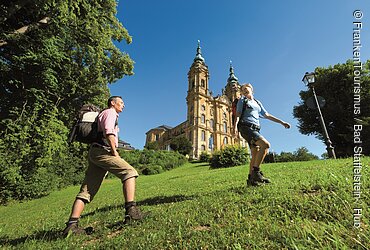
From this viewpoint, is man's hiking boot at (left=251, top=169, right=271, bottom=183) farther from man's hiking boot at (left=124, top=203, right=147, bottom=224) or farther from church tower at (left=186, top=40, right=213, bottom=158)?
church tower at (left=186, top=40, right=213, bottom=158)

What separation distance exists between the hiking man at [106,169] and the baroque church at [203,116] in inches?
2363

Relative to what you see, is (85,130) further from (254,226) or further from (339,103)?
(339,103)

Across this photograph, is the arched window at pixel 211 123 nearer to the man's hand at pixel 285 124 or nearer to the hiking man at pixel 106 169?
the man's hand at pixel 285 124

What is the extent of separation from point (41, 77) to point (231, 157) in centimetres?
1738

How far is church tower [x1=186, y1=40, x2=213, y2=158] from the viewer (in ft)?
221

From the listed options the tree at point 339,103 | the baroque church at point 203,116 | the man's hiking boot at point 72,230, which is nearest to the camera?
Answer: the man's hiking boot at point 72,230

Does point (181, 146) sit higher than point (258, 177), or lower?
higher

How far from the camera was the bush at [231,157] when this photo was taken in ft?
72.1

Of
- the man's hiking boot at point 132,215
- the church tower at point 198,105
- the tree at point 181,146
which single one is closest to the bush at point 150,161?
the tree at point 181,146

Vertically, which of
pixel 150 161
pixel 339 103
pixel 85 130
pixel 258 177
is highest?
pixel 339 103

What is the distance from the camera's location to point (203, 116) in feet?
236

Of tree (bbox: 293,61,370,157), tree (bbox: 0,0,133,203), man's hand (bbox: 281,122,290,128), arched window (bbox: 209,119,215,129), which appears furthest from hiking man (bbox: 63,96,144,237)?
arched window (bbox: 209,119,215,129)

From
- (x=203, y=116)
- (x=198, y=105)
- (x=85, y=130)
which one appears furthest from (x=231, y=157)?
(x=203, y=116)

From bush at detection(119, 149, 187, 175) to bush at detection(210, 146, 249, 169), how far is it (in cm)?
1217
